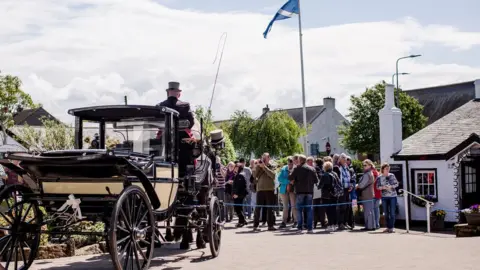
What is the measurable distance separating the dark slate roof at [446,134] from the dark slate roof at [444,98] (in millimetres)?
51328

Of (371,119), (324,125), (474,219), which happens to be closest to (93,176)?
(474,219)

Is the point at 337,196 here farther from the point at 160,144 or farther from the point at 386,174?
the point at 160,144

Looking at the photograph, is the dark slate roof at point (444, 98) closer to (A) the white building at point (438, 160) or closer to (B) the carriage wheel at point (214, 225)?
(A) the white building at point (438, 160)

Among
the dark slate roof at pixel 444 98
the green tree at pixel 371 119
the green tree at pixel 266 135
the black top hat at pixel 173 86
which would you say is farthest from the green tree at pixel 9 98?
the dark slate roof at pixel 444 98

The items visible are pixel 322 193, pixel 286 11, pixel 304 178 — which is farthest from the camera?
pixel 286 11

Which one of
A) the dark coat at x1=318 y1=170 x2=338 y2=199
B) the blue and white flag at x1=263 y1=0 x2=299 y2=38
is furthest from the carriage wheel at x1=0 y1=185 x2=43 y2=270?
the blue and white flag at x1=263 y1=0 x2=299 y2=38

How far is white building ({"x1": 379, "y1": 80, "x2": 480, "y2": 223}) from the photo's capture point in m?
21.3

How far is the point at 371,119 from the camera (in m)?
60.3

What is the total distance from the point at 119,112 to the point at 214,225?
260cm

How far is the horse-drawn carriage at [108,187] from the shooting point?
8.18m

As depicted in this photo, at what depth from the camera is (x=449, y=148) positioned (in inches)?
842

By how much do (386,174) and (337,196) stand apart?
1.40 metres

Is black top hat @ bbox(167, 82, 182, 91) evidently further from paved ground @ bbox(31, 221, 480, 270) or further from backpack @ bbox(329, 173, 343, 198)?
backpack @ bbox(329, 173, 343, 198)

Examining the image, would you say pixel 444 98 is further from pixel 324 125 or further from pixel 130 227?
pixel 130 227
